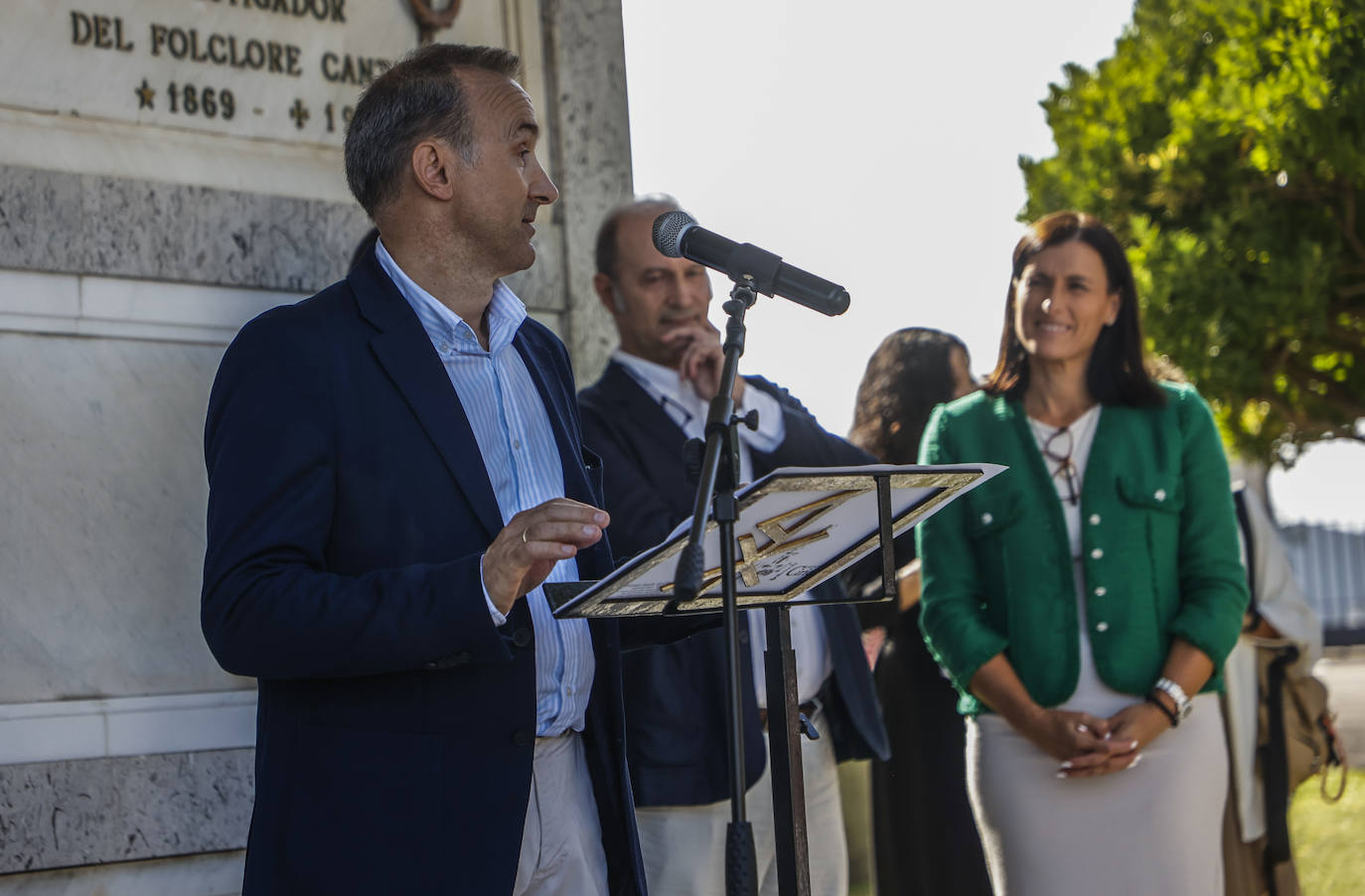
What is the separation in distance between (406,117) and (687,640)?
62.5 inches

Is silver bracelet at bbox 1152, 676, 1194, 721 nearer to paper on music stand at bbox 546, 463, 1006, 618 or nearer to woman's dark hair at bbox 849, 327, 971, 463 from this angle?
paper on music stand at bbox 546, 463, 1006, 618

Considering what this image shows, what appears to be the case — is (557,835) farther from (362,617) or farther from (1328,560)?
(1328,560)

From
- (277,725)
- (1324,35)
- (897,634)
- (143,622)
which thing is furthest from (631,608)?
(1324,35)

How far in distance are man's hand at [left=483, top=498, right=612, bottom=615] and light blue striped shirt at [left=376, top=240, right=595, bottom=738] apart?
33 centimetres

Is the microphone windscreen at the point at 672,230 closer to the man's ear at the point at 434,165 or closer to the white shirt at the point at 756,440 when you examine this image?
the man's ear at the point at 434,165

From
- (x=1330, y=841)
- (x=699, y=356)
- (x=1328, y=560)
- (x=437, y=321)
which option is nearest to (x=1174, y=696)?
(x=699, y=356)

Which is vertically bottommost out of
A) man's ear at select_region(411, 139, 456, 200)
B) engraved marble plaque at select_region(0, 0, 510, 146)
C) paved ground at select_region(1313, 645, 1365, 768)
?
paved ground at select_region(1313, 645, 1365, 768)

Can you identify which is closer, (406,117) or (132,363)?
(406,117)

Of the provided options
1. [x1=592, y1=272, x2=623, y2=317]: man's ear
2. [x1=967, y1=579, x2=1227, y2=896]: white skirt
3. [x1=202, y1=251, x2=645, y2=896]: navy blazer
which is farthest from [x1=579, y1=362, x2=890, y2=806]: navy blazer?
[x1=202, y1=251, x2=645, y2=896]: navy blazer

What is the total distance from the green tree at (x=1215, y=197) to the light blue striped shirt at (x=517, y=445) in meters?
8.40

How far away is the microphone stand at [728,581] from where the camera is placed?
2145 mm

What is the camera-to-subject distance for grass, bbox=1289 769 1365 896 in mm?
7224

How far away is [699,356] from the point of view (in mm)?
4211

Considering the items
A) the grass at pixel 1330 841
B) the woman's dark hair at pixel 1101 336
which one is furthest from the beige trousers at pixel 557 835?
the grass at pixel 1330 841
